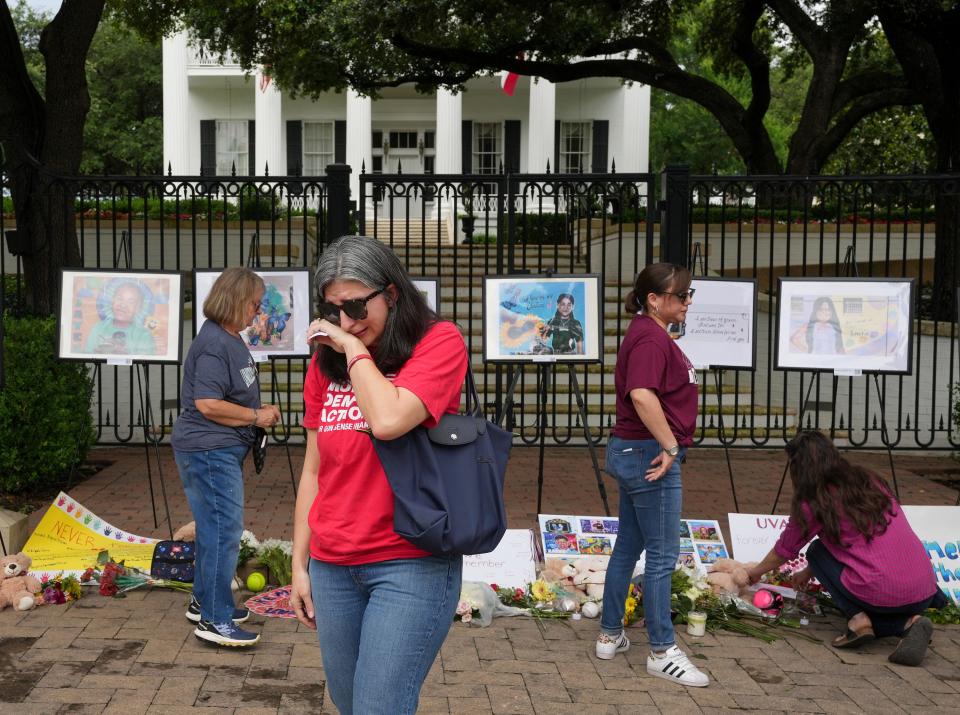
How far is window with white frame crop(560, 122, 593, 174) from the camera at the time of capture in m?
27.5

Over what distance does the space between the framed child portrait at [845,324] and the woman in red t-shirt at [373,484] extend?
15.7 feet

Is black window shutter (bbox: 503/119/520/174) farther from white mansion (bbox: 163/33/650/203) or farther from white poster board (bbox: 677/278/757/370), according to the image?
white poster board (bbox: 677/278/757/370)

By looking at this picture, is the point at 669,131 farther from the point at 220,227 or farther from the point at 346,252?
the point at 346,252

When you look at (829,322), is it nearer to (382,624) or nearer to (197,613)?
(197,613)

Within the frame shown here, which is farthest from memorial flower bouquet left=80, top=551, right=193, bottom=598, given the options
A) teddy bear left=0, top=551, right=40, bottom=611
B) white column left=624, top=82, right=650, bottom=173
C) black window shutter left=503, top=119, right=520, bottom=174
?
black window shutter left=503, top=119, right=520, bottom=174

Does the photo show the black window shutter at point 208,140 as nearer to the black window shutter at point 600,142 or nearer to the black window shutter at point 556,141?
the black window shutter at point 556,141

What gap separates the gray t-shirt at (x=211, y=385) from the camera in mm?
4586

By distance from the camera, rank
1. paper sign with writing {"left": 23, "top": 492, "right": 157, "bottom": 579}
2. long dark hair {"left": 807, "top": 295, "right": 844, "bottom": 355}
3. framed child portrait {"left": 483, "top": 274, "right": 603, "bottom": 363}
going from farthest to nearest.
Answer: framed child portrait {"left": 483, "top": 274, "right": 603, "bottom": 363} < long dark hair {"left": 807, "top": 295, "right": 844, "bottom": 355} < paper sign with writing {"left": 23, "top": 492, "right": 157, "bottom": 579}

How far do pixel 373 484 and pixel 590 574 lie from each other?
3271 millimetres

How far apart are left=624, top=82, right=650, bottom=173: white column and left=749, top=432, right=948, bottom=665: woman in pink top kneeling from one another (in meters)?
22.6

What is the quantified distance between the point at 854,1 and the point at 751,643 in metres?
12.3

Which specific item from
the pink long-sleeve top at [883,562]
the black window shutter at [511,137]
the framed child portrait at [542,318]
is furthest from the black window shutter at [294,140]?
the pink long-sleeve top at [883,562]

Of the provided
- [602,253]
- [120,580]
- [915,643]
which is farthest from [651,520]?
[602,253]

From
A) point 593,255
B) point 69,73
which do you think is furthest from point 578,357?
point 593,255
